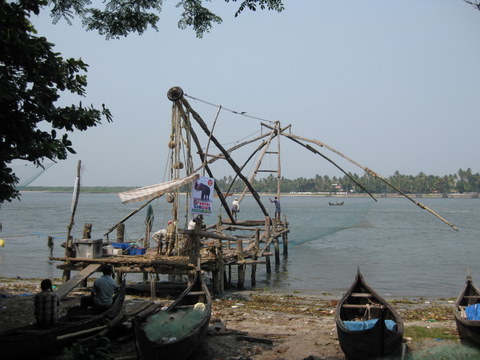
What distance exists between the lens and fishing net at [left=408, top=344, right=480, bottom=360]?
25.9ft

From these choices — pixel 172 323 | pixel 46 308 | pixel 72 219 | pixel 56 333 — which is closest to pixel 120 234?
pixel 72 219

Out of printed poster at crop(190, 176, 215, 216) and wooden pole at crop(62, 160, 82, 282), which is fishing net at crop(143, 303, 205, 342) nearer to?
printed poster at crop(190, 176, 215, 216)

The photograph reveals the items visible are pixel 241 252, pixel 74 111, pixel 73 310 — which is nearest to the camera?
pixel 74 111

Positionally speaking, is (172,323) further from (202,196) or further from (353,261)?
(353,261)

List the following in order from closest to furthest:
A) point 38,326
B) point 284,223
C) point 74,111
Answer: point 74,111 → point 38,326 → point 284,223

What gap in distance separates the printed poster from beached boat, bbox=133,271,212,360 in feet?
8.22

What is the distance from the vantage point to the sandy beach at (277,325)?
847 centimetres

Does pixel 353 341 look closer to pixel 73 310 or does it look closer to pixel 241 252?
pixel 73 310

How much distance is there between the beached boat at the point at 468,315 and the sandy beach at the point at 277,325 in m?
0.35

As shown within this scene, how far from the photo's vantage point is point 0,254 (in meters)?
26.6

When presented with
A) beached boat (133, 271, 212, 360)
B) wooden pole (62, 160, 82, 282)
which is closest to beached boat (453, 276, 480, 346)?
beached boat (133, 271, 212, 360)

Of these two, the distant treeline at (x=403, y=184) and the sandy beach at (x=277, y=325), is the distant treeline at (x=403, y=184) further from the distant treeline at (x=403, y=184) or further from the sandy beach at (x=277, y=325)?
the sandy beach at (x=277, y=325)

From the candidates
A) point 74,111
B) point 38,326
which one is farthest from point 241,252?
point 74,111

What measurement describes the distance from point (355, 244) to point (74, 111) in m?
31.3
